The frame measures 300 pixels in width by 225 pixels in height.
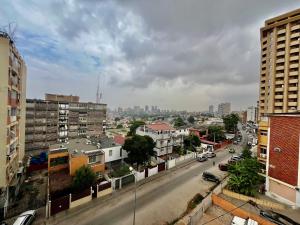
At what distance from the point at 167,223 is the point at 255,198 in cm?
984

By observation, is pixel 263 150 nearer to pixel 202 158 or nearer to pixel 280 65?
pixel 202 158

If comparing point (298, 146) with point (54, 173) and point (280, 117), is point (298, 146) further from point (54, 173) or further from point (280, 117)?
point (54, 173)

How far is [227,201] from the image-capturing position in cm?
1664

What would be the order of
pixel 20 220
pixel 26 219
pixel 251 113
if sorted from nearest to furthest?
pixel 20 220
pixel 26 219
pixel 251 113

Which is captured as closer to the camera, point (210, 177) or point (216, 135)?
point (210, 177)

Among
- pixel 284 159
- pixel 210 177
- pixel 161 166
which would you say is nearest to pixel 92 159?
pixel 161 166

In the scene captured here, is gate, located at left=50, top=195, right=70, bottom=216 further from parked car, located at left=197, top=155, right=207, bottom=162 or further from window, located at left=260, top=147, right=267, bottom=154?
window, located at left=260, top=147, right=267, bottom=154

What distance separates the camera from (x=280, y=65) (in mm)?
40688

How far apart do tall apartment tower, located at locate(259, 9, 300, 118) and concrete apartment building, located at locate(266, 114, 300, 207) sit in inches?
988

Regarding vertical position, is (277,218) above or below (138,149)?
below

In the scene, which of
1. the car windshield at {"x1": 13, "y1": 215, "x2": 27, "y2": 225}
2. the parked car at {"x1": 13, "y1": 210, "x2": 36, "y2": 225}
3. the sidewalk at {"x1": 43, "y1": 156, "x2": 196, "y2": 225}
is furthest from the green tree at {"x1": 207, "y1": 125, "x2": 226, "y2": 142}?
the car windshield at {"x1": 13, "y1": 215, "x2": 27, "y2": 225}

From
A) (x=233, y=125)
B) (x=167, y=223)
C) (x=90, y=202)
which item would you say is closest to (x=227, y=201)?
(x=167, y=223)

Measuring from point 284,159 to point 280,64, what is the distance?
1328 inches

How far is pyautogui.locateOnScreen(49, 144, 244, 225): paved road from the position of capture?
15.7 metres
